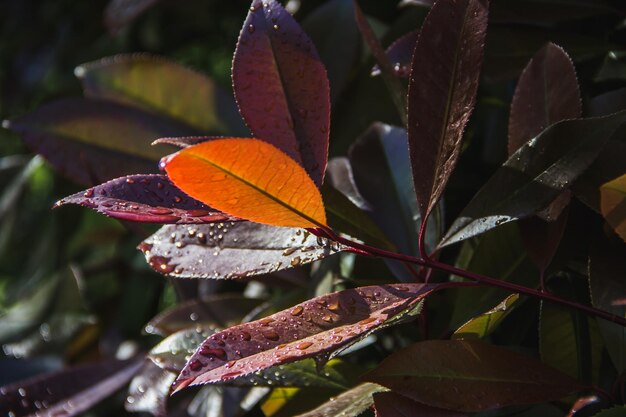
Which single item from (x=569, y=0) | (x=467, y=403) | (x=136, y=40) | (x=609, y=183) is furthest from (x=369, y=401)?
(x=136, y=40)

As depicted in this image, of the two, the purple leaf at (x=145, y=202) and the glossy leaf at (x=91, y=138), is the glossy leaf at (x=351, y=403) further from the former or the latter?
the glossy leaf at (x=91, y=138)

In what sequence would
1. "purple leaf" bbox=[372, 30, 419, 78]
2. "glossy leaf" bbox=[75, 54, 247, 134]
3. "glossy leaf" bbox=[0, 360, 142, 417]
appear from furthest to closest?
"glossy leaf" bbox=[75, 54, 247, 134], "glossy leaf" bbox=[0, 360, 142, 417], "purple leaf" bbox=[372, 30, 419, 78]

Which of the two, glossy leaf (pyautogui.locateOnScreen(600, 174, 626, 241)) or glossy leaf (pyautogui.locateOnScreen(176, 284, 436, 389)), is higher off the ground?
glossy leaf (pyautogui.locateOnScreen(600, 174, 626, 241))

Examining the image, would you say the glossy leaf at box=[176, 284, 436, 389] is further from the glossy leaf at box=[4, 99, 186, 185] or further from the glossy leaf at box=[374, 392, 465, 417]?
the glossy leaf at box=[4, 99, 186, 185]

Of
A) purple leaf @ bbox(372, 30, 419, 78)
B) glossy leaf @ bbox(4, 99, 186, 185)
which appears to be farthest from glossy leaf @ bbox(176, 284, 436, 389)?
glossy leaf @ bbox(4, 99, 186, 185)

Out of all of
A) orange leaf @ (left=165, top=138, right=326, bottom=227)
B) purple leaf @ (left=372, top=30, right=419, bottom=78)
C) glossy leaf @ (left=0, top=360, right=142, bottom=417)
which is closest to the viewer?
orange leaf @ (left=165, top=138, right=326, bottom=227)

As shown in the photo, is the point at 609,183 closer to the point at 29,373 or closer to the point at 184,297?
the point at 184,297

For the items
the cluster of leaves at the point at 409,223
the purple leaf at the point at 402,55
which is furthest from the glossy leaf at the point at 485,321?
the purple leaf at the point at 402,55

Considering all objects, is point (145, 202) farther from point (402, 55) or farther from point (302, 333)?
point (402, 55)
